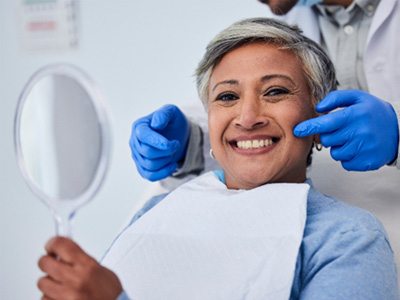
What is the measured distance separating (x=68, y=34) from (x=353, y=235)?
171 cm

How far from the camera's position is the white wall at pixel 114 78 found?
2.16 m

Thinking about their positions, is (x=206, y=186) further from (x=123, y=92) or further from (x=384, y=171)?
(x=123, y=92)

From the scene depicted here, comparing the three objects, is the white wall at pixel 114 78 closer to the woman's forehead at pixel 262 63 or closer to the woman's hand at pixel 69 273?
the woman's forehead at pixel 262 63

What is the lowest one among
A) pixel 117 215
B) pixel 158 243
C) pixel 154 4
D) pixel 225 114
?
pixel 117 215

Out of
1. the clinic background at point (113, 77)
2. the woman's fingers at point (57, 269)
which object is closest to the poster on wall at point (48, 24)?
the clinic background at point (113, 77)

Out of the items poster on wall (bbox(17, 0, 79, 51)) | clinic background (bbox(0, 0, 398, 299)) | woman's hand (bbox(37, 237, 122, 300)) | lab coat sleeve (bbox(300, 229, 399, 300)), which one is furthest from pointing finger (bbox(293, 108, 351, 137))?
poster on wall (bbox(17, 0, 79, 51))

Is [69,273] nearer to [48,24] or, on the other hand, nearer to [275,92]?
[275,92]

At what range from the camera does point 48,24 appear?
240 cm

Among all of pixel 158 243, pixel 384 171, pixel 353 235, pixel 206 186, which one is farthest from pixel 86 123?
pixel 384 171

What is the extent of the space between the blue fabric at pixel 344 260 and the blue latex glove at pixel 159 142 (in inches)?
17.7

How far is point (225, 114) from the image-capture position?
3.88 feet

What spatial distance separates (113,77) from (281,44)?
4.11ft

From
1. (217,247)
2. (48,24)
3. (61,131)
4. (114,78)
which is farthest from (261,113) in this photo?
(48,24)

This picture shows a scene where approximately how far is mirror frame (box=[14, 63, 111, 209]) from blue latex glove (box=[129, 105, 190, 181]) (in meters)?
0.41
